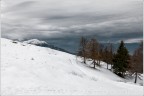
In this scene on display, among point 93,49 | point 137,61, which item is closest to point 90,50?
point 93,49

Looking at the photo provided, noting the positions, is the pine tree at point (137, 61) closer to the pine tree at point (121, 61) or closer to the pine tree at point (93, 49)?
the pine tree at point (121, 61)

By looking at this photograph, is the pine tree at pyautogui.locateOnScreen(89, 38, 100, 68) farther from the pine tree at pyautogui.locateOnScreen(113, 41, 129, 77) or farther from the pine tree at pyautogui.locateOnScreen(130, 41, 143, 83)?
the pine tree at pyautogui.locateOnScreen(130, 41, 143, 83)

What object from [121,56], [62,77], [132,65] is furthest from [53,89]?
[121,56]

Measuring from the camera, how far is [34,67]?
2823 cm

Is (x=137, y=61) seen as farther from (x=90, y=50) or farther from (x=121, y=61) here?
(x=90, y=50)

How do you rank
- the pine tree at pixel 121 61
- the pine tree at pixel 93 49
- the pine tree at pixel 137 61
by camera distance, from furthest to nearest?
the pine tree at pixel 93 49
the pine tree at pixel 121 61
the pine tree at pixel 137 61

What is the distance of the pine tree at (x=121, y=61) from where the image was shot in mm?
71625

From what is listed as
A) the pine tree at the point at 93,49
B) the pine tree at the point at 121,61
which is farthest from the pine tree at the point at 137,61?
the pine tree at the point at 93,49

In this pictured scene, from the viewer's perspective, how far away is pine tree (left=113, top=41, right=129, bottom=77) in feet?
235

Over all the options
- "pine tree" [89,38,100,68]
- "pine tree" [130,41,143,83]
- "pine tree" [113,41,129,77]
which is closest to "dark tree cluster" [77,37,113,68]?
"pine tree" [89,38,100,68]

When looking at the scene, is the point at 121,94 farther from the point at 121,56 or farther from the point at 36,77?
the point at 121,56

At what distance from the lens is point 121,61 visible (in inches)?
2830

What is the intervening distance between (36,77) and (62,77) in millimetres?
3475

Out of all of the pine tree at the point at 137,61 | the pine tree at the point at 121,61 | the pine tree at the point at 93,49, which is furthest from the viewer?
the pine tree at the point at 93,49
